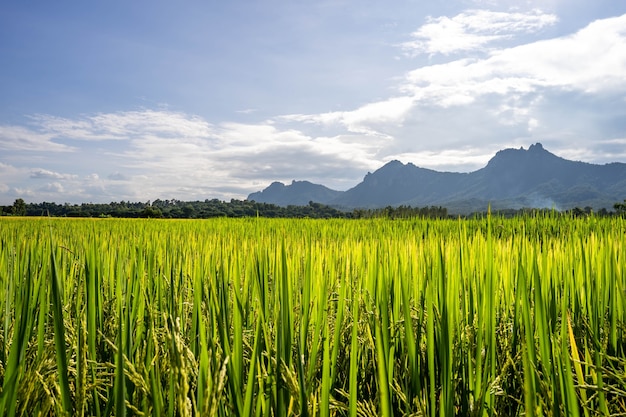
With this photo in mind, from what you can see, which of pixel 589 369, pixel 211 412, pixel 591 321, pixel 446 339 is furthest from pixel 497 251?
pixel 211 412

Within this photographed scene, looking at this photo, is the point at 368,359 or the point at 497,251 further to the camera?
the point at 497,251

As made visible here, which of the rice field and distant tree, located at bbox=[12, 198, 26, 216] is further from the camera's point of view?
distant tree, located at bbox=[12, 198, 26, 216]

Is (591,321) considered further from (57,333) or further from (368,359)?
(57,333)

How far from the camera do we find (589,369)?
1.28 m

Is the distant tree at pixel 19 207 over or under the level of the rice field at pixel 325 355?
over

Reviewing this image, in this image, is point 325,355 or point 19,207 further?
point 19,207

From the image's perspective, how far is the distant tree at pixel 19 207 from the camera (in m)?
62.9

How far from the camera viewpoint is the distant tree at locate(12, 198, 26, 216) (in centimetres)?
6287

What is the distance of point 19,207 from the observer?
6469 cm

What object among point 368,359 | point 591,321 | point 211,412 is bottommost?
point 368,359

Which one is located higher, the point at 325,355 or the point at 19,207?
the point at 19,207

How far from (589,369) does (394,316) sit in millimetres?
642

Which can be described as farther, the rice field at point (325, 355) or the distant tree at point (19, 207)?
the distant tree at point (19, 207)

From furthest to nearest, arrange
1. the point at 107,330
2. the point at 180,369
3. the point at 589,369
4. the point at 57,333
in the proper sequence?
the point at 107,330
the point at 589,369
the point at 57,333
the point at 180,369
